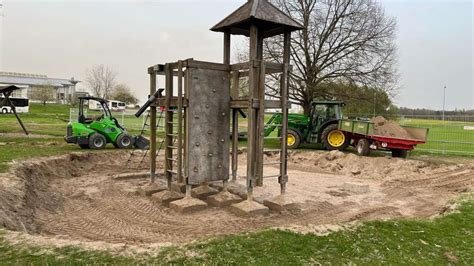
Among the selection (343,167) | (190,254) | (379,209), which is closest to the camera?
(190,254)

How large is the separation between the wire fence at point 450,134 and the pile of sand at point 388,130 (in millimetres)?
2638

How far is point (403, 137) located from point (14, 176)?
12.4 m

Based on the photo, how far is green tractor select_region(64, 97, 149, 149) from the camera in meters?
14.5

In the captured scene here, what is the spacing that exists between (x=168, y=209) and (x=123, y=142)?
336 inches

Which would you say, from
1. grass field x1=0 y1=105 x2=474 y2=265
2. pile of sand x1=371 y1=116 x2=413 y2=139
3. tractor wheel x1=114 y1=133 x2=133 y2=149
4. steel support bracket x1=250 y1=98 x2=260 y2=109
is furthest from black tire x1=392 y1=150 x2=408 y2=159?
tractor wheel x1=114 y1=133 x2=133 y2=149

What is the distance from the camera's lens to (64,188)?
9180 mm

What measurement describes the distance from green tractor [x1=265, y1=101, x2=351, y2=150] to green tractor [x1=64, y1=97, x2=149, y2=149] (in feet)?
Result: 19.5

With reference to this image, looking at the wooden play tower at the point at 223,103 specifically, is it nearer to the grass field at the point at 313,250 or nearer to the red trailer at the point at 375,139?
the grass field at the point at 313,250

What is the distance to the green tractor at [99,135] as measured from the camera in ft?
47.6

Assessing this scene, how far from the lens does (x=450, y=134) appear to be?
16812 mm

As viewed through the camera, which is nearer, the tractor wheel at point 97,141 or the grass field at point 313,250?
the grass field at point 313,250

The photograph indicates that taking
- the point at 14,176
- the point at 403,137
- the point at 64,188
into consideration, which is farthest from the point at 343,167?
the point at 14,176

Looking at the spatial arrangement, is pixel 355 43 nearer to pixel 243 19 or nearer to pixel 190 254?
pixel 243 19

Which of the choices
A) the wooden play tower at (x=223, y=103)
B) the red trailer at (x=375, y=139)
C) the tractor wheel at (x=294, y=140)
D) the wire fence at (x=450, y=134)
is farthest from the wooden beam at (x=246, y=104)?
the wire fence at (x=450, y=134)
